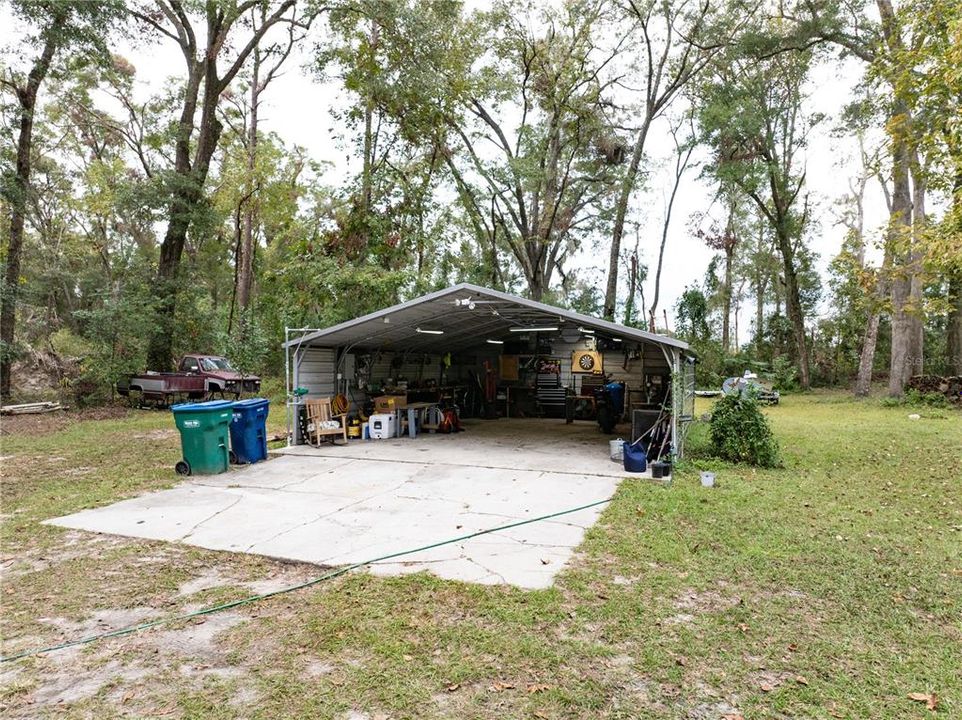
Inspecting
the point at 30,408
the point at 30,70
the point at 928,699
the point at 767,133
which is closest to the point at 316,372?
the point at 30,408

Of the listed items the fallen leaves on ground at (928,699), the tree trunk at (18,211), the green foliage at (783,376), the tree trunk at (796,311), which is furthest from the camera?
the tree trunk at (796,311)

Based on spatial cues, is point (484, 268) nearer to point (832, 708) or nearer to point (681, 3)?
point (681, 3)

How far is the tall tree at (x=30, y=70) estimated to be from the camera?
40.7 ft

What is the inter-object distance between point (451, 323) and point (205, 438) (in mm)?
4957

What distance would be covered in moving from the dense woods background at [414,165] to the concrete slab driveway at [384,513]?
28.1 ft

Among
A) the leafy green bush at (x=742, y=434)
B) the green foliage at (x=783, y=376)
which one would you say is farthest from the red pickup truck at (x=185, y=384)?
the green foliage at (x=783, y=376)

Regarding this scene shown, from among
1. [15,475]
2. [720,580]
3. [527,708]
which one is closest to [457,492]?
[720,580]

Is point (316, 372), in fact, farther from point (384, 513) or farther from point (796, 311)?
point (796, 311)

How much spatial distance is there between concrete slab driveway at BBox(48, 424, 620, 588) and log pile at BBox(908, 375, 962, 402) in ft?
44.9

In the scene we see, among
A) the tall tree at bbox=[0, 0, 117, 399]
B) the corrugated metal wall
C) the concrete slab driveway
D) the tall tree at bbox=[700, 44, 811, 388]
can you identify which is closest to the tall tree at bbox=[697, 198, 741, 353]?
the tall tree at bbox=[700, 44, 811, 388]

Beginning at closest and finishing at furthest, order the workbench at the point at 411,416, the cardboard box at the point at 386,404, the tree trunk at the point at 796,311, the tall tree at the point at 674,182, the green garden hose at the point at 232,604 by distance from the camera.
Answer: the green garden hose at the point at 232,604 < the cardboard box at the point at 386,404 < the workbench at the point at 411,416 < the tree trunk at the point at 796,311 < the tall tree at the point at 674,182

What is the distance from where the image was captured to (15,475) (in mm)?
7203

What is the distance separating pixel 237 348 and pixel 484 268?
8.73 metres

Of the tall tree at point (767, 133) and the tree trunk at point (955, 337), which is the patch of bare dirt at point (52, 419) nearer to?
the tall tree at point (767, 133)
